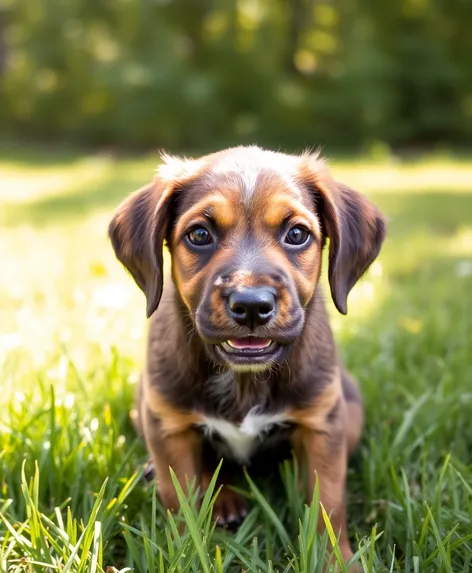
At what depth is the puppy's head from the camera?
92.6 inches

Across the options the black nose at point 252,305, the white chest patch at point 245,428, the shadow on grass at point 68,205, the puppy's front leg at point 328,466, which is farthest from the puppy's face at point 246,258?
the shadow on grass at point 68,205

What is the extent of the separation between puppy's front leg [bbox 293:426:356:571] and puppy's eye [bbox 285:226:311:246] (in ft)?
2.29

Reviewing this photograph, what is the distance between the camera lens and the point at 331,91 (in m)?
16.6

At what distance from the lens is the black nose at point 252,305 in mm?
2258

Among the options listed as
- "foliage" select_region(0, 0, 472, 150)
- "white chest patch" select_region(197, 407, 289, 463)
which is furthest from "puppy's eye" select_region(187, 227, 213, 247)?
"foliage" select_region(0, 0, 472, 150)

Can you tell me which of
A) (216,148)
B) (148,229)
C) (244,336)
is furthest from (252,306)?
(216,148)

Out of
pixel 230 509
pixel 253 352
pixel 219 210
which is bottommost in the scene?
pixel 230 509

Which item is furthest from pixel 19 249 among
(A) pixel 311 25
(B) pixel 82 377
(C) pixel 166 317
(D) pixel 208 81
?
(A) pixel 311 25

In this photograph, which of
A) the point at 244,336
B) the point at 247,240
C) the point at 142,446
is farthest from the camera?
the point at 142,446

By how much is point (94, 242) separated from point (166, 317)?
4124 mm

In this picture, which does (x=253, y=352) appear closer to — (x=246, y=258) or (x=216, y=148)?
(x=246, y=258)

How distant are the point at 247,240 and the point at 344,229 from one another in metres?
0.44

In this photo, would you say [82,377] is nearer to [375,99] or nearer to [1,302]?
[1,302]

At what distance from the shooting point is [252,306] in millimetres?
2262
